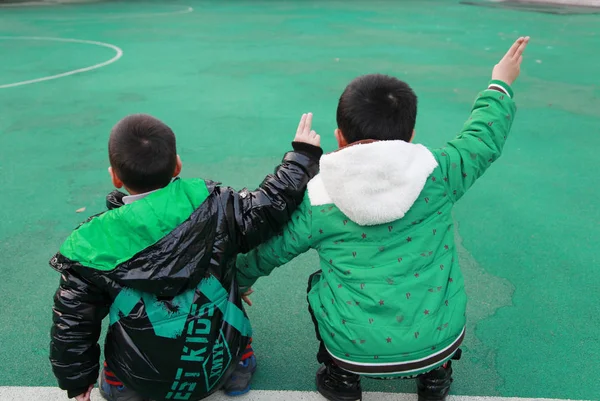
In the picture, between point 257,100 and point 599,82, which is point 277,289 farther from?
point 599,82

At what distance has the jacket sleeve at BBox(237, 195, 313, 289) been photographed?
6.36 feet

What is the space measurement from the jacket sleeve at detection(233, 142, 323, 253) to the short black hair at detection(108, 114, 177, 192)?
279 mm

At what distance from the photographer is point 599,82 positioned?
665 cm

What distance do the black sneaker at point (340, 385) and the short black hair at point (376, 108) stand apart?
0.86 metres

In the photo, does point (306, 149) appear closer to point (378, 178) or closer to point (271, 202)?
point (271, 202)

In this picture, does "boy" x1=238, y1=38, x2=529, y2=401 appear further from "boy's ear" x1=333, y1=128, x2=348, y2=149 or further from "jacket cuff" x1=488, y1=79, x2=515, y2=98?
"jacket cuff" x1=488, y1=79, x2=515, y2=98

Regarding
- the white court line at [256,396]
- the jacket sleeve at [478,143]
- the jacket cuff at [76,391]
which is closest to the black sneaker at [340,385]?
the white court line at [256,396]

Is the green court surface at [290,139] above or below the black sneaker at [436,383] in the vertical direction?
below

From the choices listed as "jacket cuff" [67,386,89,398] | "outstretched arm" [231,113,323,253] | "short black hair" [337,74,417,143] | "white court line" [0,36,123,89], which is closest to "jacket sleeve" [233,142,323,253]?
"outstretched arm" [231,113,323,253]

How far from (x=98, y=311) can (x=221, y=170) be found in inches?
96.1

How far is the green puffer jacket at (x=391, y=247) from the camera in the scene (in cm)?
171

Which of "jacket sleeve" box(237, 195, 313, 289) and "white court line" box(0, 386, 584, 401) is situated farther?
"white court line" box(0, 386, 584, 401)

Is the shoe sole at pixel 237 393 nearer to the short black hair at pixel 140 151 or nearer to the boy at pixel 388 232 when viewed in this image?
the boy at pixel 388 232

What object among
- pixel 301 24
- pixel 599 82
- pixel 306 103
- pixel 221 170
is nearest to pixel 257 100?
pixel 306 103
